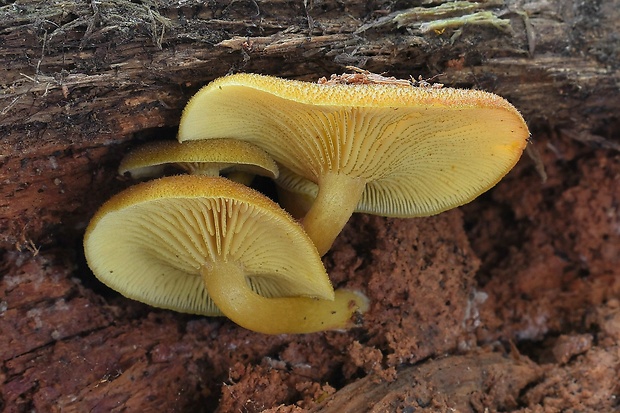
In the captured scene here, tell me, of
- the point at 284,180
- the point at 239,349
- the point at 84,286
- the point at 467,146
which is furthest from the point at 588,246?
the point at 84,286

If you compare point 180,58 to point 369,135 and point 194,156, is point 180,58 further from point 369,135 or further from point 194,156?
point 369,135

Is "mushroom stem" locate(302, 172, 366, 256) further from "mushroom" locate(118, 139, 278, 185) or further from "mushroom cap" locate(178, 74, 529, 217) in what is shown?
"mushroom" locate(118, 139, 278, 185)

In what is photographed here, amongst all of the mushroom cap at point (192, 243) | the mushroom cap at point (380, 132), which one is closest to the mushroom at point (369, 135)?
the mushroom cap at point (380, 132)

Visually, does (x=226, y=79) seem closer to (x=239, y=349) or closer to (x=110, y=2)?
(x=110, y=2)

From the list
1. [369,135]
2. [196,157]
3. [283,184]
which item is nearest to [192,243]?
[196,157]

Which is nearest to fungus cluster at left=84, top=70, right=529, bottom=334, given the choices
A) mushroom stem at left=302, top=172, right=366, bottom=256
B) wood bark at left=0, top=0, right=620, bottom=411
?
mushroom stem at left=302, top=172, right=366, bottom=256

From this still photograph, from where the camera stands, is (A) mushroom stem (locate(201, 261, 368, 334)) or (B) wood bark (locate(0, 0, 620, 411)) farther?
(A) mushroom stem (locate(201, 261, 368, 334))

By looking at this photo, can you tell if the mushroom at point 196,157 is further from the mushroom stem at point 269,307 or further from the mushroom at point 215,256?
the mushroom stem at point 269,307
